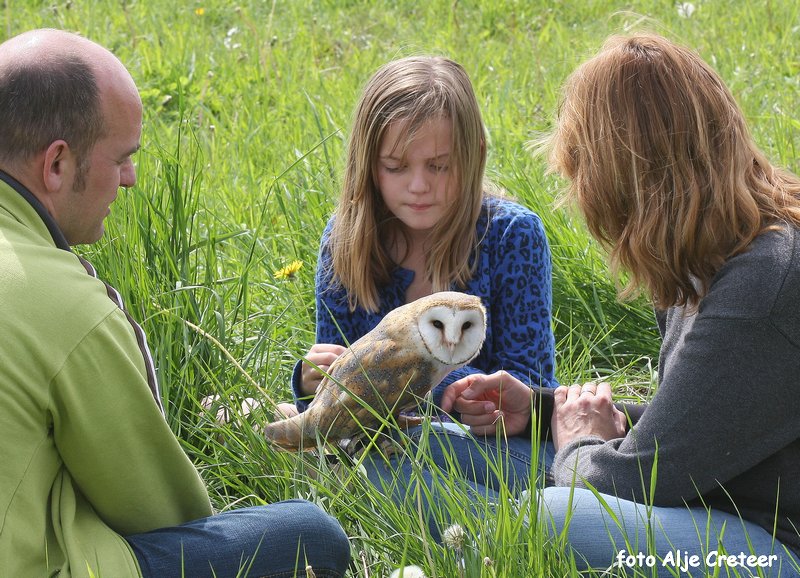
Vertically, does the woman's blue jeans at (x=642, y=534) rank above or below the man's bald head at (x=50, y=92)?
below

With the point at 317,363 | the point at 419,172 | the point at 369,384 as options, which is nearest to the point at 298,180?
the point at 419,172

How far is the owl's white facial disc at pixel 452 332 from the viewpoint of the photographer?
2115mm

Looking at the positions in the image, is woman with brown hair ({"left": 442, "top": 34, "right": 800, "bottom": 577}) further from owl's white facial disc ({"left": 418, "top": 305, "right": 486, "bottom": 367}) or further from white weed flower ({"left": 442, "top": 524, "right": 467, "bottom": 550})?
owl's white facial disc ({"left": 418, "top": 305, "right": 486, "bottom": 367})

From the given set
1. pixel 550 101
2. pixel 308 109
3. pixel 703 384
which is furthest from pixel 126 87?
pixel 550 101

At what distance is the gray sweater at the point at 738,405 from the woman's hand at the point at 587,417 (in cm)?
28

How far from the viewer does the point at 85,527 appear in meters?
1.81

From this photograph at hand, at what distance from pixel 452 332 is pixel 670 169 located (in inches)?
21.3

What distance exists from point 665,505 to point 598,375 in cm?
114

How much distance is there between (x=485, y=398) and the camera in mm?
2492

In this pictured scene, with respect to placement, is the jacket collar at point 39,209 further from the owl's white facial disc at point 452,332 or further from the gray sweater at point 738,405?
the gray sweater at point 738,405

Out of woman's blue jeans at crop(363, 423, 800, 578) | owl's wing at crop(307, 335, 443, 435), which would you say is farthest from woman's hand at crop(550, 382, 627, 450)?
owl's wing at crop(307, 335, 443, 435)

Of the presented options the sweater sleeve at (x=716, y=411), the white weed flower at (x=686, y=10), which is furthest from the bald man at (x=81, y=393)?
the white weed flower at (x=686, y=10)

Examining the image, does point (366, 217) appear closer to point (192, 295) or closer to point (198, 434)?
point (192, 295)

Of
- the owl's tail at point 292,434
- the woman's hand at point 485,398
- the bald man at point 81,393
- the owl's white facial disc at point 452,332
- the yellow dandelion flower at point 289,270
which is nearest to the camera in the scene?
the bald man at point 81,393
